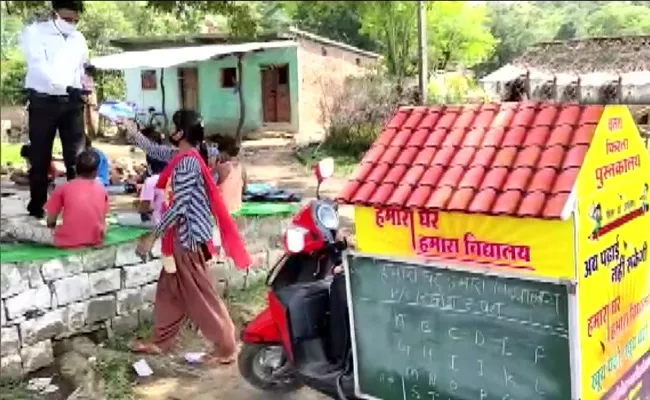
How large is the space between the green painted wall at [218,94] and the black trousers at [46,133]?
66 centimetres

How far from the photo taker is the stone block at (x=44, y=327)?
4012 millimetres

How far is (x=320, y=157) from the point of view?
38.9 feet

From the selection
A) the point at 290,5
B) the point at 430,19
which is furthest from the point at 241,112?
the point at 430,19

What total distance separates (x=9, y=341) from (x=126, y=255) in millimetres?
842

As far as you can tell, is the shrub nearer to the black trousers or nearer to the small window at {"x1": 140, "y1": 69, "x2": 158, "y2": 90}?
the small window at {"x1": 140, "y1": 69, "x2": 158, "y2": 90}

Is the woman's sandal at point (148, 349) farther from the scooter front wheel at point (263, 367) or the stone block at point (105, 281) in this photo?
the scooter front wheel at point (263, 367)

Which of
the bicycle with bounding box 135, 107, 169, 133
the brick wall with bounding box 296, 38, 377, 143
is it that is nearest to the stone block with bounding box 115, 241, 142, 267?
the bicycle with bounding box 135, 107, 169, 133

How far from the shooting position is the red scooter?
11.3ft

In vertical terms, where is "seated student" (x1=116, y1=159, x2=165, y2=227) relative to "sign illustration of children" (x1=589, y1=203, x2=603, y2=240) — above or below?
below

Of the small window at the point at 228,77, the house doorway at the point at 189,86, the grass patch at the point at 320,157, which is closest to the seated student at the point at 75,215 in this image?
the house doorway at the point at 189,86

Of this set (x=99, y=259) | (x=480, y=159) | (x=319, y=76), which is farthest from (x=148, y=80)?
(x=319, y=76)

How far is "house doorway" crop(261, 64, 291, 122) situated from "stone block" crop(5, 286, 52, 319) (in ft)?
9.74

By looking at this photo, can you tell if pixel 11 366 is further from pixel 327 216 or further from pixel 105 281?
pixel 327 216

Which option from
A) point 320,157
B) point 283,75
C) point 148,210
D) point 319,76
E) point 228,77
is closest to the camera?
point 148,210
